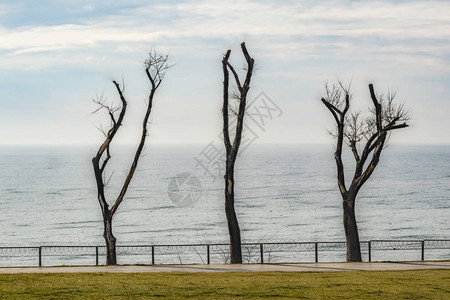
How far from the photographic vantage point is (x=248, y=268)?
24.0 meters

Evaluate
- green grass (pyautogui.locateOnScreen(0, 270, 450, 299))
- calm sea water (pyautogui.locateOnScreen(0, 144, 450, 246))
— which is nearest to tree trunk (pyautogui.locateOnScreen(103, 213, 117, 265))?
green grass (pyautogui.locateOnScreen(0, 270, 450, 299))

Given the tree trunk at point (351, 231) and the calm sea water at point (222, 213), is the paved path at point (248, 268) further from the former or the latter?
the calm sea water at point (222, 213)

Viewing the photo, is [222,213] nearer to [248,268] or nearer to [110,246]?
[110,246]

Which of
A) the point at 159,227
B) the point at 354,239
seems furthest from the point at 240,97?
the point at 159,227

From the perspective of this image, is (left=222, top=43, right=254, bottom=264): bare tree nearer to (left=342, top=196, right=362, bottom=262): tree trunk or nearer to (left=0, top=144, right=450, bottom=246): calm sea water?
(left=342, top=196, right=362, bottom=262): tree trunk

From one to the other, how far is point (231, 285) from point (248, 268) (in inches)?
170

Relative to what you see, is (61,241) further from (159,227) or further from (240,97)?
(240,97)

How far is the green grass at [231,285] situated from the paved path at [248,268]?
135 cm

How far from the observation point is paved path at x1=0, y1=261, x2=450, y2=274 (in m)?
23.3

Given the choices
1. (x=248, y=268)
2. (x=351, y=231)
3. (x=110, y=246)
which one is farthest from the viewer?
(x=351, y=231)

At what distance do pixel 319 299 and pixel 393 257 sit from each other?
42.5m

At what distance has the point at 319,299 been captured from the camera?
18.1m

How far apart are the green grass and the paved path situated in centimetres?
135

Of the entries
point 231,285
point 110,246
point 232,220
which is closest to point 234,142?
point 232,220
